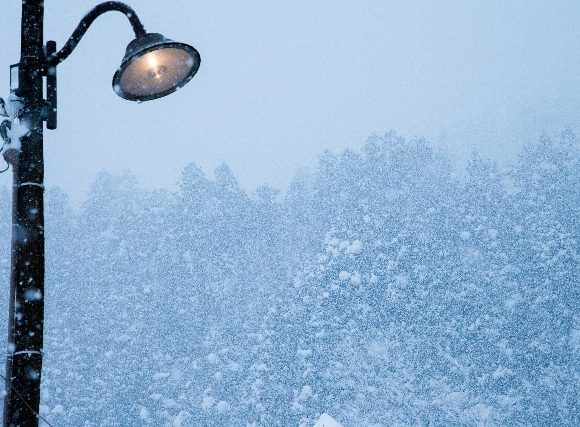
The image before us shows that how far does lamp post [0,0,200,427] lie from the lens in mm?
2982

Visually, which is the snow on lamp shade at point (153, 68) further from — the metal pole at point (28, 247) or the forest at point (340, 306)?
the forest at point (340, 306)

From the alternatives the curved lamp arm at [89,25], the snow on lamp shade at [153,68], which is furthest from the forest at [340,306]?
the curved lamp arm at [89,25]

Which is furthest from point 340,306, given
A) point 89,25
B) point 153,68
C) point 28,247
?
point 28,247

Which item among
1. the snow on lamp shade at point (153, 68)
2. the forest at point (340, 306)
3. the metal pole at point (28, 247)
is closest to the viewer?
the metal pole at point (28, 247)

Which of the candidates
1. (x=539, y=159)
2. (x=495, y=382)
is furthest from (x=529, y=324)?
(x=539, y=159)

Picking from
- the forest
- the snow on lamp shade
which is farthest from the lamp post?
the forest

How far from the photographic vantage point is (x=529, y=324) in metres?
27.5

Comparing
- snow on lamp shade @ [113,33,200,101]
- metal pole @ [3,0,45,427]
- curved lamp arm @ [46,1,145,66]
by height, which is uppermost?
curved lamp arm @ [46,1,145,66]

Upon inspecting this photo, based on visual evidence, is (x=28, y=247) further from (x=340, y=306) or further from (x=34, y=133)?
(x=340, y=306)

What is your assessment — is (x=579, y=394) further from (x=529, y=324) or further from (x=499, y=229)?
(x=499, y=229)

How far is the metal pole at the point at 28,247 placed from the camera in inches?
117

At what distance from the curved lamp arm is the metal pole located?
101 mm

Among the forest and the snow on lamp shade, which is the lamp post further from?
the forest

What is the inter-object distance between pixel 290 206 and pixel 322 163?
14.0 ft
